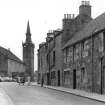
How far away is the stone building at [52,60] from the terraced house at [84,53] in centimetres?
160

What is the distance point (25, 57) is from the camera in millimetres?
122438

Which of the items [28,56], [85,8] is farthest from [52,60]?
[28,56]

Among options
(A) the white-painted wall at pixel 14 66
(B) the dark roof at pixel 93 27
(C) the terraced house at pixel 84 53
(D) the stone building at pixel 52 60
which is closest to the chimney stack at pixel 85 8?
(C) the terraced house at pixel 84 53

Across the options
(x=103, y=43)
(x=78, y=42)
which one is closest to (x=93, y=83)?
(x=103, y=43)

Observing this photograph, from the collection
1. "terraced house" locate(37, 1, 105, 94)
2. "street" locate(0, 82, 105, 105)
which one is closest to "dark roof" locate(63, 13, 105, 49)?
"terraced house" locate(37, 1, 105, 94)

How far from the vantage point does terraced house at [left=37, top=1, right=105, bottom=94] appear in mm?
28177

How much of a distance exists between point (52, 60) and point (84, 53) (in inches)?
677

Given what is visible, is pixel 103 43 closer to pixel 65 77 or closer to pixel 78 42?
pixel 78 42

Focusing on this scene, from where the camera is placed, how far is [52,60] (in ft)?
163

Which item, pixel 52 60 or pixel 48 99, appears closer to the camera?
pixel 48 99

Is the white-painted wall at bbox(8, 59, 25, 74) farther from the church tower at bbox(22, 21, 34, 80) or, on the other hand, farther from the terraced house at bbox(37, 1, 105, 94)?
the terraced house at bbox(37, 1, 105, 94)

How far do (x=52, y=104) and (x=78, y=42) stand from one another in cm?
1827

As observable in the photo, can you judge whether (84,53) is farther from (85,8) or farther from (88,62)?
(85,8)

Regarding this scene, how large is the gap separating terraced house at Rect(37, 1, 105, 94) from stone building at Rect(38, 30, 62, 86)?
1.60 meters
